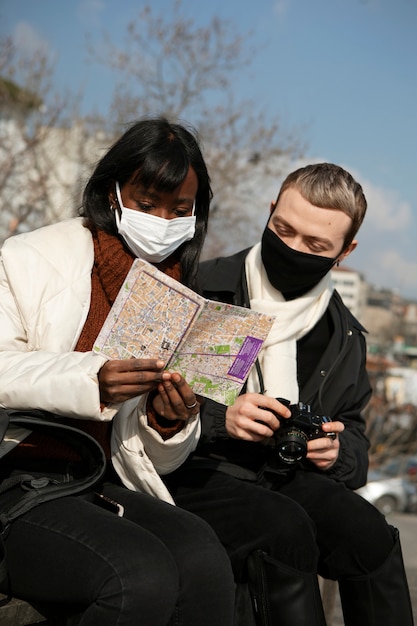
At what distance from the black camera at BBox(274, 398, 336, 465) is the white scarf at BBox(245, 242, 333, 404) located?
0.29 m

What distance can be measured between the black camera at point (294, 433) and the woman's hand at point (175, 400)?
452 mm

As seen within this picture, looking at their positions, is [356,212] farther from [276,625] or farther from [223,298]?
[276,625]

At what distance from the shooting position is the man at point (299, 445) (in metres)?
2.73

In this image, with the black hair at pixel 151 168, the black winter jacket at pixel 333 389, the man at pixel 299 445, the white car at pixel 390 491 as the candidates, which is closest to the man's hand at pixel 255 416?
the man at pixel 299 445

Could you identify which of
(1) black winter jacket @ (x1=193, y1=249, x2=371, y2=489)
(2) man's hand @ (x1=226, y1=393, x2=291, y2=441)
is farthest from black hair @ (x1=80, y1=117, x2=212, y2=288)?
(2) man's hand @ (x1=226, y1=393, x2=291, y2=441)

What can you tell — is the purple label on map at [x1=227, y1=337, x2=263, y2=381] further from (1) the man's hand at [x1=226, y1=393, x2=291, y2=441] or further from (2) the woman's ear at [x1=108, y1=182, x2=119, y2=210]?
(2) the woman's ear at [x1=108, y1=182, x2=119, y2=210]

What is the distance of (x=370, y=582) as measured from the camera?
2.89 meters

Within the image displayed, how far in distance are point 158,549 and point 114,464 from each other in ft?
1.87

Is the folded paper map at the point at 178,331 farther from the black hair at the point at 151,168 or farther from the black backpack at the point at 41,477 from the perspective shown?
the black hair at the point at 151,168

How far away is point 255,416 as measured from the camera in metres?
2.95

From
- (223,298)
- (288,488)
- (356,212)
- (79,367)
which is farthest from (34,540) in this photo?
(356,212)

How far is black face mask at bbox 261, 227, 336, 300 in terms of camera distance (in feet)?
11.3

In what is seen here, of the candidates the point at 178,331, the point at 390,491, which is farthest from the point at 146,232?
the point at 390,491

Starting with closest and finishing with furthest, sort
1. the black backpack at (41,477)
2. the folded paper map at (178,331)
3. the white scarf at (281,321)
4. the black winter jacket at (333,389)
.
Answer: the black backpack at (41,477)
the folded paper map at (178,331)
the black winter jacket at (333,389)
the white scarf at (281,321)
